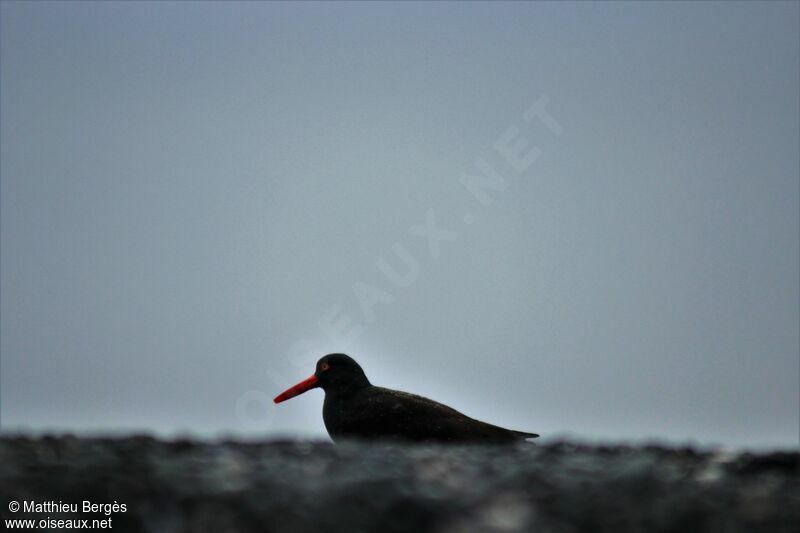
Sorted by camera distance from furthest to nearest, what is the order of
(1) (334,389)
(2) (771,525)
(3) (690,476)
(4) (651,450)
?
(1) (334,389), (4) (651,450), (3) (690,476), (2) (771,525)

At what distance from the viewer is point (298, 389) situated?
11.8 m

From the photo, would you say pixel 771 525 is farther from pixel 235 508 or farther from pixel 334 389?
pixel 334 389

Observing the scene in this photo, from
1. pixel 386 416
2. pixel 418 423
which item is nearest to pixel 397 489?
pixel 418 423

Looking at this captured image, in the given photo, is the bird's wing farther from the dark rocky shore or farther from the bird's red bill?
the dark rocky shore

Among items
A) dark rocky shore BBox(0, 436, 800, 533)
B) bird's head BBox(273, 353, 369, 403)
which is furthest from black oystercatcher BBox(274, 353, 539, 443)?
dark rocky shore BBox(0, 436, 800, 533)

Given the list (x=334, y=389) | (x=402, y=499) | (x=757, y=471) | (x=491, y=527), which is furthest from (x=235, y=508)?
(x=334, y=389)

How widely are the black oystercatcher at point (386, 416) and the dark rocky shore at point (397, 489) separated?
11.2 ft

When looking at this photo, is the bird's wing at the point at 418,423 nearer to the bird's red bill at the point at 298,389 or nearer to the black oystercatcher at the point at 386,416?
the black oystercatcher at the point at 386,416

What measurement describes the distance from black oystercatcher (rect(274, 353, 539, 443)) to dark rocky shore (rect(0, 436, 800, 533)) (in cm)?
341

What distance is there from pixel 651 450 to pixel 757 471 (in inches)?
50.8

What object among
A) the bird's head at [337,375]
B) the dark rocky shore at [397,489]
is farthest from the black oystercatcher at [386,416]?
the dark rocky shore at [397,489]

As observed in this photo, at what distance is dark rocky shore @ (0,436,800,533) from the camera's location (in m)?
3.90

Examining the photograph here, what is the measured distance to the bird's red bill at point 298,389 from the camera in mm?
11539

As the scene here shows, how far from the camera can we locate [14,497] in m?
4.73
